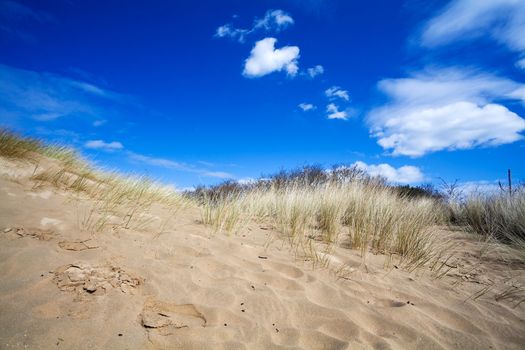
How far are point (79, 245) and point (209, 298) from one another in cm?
151

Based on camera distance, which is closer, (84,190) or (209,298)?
(209,298)

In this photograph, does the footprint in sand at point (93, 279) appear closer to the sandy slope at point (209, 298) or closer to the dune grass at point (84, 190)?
the sandy slope at point (209, 298)

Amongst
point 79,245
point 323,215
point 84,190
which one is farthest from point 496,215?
point 84,190

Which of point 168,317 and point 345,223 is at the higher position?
point 345,223

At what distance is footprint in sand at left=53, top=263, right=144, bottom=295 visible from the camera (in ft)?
7.96

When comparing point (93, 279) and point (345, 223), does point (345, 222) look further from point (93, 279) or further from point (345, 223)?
Answer: point (93, 279)

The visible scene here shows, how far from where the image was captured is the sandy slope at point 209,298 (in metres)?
2.09

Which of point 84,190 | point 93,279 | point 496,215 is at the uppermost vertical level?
point 496,215

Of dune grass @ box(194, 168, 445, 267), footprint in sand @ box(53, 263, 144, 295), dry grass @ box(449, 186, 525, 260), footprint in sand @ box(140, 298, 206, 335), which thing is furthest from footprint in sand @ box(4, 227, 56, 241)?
dry grass @ box(449, 186, 525, 260)

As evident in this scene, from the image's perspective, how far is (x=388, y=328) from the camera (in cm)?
239

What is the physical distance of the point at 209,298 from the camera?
2588 millimetres

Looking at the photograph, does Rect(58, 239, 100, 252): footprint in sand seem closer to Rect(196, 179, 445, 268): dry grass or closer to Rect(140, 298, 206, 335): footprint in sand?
Rect(140, 298, 206, 335): footprint in sand

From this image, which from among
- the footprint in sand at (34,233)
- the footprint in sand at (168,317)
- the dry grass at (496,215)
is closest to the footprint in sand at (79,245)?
the footprint in sand at (34,233)

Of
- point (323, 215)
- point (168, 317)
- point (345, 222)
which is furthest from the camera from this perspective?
point (345, 222)
